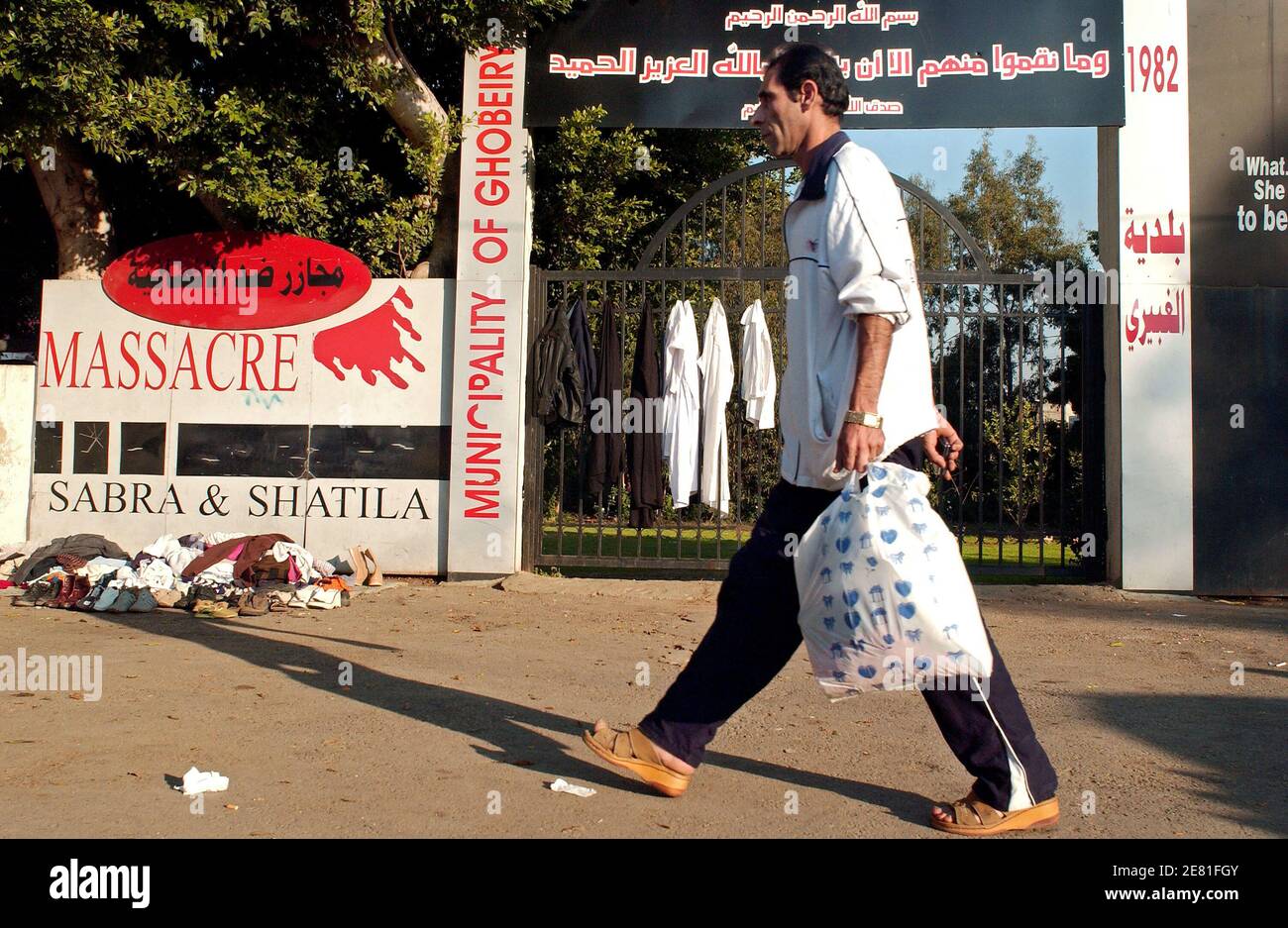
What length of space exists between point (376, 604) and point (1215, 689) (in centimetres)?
504

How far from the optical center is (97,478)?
29.4 ft

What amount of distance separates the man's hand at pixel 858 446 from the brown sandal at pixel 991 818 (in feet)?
3.36

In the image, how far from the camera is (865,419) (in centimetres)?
296

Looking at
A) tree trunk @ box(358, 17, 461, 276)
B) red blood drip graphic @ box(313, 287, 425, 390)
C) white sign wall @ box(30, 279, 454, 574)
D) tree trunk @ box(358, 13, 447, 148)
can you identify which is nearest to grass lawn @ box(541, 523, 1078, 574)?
white sign wall @ box(30, 279, 454, 574)

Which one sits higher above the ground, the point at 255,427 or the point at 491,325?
the point at 491,325

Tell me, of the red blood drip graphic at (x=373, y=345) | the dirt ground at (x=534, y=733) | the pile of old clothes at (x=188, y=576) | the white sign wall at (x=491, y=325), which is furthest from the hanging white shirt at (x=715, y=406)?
the pile of old clothes at (x=188, y=576)

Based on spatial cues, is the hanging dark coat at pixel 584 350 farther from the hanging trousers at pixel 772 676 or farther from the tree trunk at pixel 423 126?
the hanging trousers at pixel 772 676

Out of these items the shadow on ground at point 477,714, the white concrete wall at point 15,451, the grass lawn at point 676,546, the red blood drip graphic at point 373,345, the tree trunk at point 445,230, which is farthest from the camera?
the grass lawn at point 676,546

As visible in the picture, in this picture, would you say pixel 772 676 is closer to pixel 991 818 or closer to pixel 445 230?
pixel 991 818

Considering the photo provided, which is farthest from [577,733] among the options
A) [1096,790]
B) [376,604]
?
[376,604]

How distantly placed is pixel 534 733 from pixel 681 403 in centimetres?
467

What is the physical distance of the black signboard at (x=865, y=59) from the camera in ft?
27.1

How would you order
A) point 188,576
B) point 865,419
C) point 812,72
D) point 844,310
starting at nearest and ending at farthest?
point 865,419 < point 844,310 < point 812,72 < point 188,576

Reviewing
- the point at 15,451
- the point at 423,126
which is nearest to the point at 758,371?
the point at 423,126
